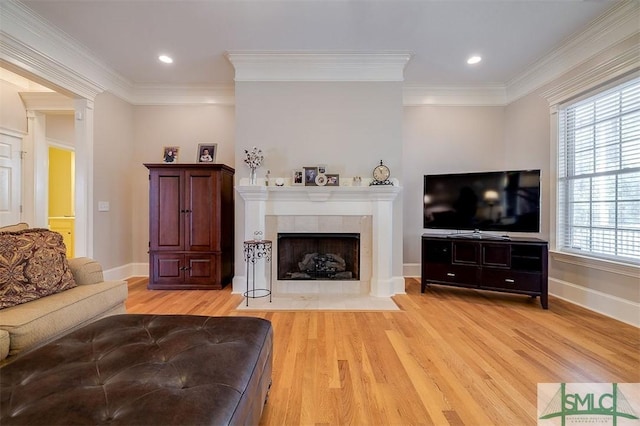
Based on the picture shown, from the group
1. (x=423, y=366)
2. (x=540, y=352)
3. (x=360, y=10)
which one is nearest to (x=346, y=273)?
(x=423, y=366)

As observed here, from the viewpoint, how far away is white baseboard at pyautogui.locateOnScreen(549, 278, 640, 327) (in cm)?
272

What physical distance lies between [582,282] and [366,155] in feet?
9.56

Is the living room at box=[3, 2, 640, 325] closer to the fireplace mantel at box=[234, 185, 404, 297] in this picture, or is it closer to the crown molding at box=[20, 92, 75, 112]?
the crown molding at box=[20, 92, 75, 112]

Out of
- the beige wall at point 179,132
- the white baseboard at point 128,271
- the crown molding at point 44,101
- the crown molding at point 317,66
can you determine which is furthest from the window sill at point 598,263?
the crown molding at point 44,101

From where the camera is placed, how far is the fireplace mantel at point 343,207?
365 centimetres

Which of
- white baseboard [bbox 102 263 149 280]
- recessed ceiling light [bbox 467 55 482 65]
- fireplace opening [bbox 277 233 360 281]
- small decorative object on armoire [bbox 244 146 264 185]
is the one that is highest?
recessed ceiling light [bbox 467 55 482 65]

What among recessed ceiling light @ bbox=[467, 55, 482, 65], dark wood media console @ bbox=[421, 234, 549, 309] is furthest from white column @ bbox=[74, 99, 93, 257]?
recessed ceiling light @ bbox=[467, 55, 482, 65]

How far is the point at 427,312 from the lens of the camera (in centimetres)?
309

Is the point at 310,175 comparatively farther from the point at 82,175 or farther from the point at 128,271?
the point at 128,271

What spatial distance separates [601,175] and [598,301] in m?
1.37

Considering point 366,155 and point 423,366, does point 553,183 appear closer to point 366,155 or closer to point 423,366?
point 366,155

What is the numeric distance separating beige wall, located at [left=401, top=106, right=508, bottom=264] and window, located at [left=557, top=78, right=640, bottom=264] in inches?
39.5

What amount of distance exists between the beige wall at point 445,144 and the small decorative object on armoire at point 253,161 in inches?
92.8

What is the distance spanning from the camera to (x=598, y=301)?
304cm
